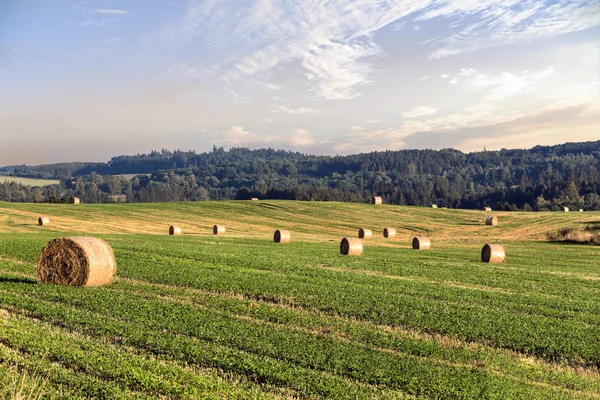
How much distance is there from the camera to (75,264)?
1923 centimetres

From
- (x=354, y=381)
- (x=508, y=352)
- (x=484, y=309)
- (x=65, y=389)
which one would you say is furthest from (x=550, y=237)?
(x=65, y=389)

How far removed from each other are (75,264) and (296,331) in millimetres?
10527

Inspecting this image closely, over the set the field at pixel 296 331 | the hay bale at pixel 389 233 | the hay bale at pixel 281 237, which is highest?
the field at pixel 296 331

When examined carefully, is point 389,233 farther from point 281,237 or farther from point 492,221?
point 492,221

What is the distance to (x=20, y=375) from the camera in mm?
9375

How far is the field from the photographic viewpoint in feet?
31.8

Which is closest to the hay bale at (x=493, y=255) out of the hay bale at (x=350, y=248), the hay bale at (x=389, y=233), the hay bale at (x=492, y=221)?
the hay bale at (x=350, y=248)

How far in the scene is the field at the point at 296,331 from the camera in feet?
31.8

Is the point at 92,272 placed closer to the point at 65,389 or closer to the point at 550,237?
the point at 65,389

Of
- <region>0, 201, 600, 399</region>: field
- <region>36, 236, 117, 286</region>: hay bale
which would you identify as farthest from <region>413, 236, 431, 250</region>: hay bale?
<region>36, 236, 117, 286</region>: hay bale

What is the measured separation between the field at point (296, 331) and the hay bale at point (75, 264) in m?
0.65

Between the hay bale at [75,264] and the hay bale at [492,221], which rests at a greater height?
the hay bale at [75,264]

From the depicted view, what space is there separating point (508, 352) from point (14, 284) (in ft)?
56.9

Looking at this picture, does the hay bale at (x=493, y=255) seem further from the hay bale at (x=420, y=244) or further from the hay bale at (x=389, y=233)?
the hay bale at (x=389, y=233)
